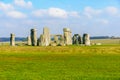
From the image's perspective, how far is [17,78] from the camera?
23250mm

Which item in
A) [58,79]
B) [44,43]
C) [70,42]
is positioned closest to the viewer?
[58,79]

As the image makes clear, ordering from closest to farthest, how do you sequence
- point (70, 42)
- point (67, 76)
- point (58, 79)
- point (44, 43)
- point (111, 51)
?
point (58, 79) < point (67, 76) < point (111, 51) < point (44, 43) < point (70, 42)

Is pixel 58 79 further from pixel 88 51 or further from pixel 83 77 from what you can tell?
pixel 88 51

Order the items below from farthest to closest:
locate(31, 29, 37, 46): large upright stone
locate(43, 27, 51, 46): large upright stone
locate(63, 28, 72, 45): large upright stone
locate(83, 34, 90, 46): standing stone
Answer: locate(63, 28, 72, 45): large upright stone → locate(83, 34, 90, 46): standing stone → locate(31, 29, 37, 46): large upright stone → locate(43, 27, 51, 46): large upright stone

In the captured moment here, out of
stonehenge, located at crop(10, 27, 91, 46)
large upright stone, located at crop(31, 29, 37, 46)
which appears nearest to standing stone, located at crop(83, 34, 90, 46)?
stonehenge, located at crop(10, 27, 91, 46)

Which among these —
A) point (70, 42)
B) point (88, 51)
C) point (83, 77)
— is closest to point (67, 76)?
point (83, 77)

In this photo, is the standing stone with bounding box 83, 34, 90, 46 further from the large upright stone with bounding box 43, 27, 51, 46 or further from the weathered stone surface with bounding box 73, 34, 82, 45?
the large upright stone with bounding box 43, 27, 51, 46

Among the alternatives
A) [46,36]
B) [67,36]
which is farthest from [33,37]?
[67,36]

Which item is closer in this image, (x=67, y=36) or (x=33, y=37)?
(x=33, y=37)

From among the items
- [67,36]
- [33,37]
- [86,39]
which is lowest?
[86,39]

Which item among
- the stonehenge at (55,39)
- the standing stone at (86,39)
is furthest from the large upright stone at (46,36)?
the standing stone at (86,39)

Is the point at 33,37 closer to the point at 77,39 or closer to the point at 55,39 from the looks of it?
the point at 55,39

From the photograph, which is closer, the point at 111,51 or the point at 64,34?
the point at 111,51

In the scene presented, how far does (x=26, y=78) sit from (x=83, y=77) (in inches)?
142
